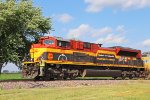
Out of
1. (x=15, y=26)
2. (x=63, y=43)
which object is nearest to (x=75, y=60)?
(x=63, y=43)

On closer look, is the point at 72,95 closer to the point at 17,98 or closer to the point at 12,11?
the point at 17,98

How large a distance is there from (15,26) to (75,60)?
20.3 ft

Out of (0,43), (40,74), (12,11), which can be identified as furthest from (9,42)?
(40,74)

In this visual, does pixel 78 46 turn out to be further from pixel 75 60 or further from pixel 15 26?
pixel 15 26

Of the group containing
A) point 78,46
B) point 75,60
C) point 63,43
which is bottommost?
point 75,60

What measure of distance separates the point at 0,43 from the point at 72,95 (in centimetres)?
1600

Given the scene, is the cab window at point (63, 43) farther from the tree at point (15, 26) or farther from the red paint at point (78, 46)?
the tree at point (15, 26)

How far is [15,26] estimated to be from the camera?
29.3 metres

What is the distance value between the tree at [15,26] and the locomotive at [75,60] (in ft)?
5.76

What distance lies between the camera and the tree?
1135 inches

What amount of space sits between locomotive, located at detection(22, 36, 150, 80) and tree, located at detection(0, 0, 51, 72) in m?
1.76

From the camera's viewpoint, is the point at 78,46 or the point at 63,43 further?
the point at 78,46

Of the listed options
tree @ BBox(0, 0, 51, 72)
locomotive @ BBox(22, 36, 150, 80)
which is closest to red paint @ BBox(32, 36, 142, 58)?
locomotive @ BBox(22, 36, 150, 80)

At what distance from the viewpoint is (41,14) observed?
118 ft
